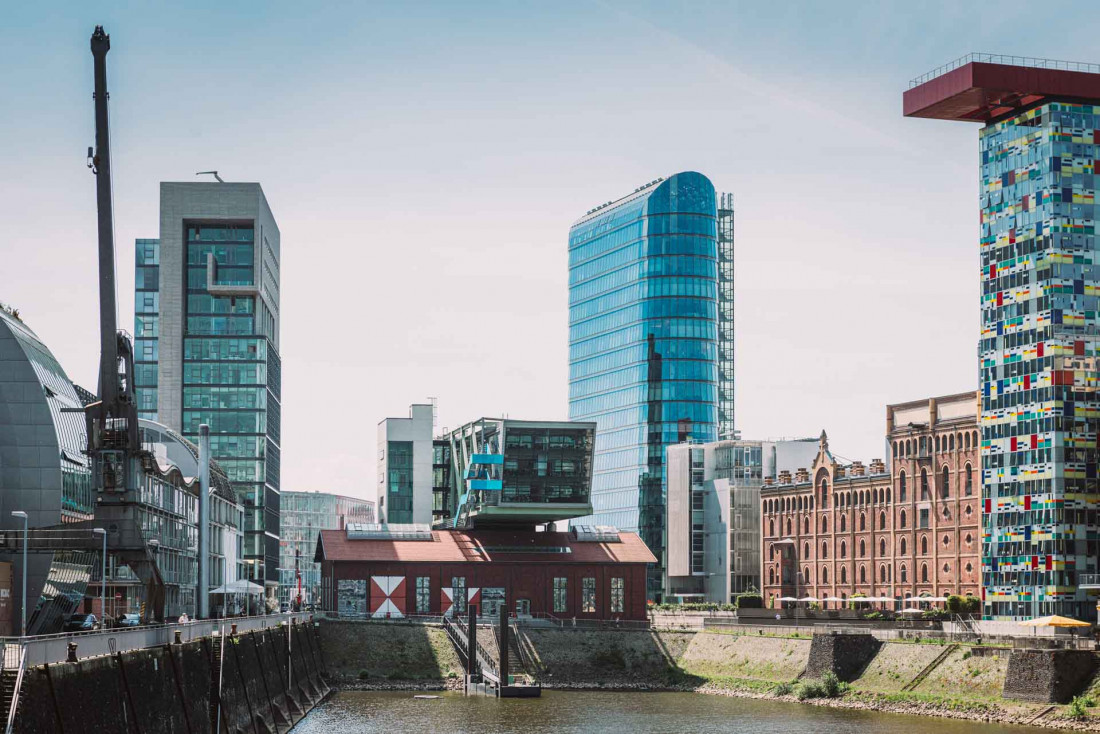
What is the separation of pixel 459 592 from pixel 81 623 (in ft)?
267

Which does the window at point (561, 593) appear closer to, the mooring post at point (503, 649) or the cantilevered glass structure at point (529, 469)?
the cantilevered glass structure at point (529, 469)

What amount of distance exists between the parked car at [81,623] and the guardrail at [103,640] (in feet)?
13.1

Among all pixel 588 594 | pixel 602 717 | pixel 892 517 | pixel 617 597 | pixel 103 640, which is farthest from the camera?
pixel 892 517

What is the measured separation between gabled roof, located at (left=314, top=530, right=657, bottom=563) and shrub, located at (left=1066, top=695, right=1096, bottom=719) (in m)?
73.0

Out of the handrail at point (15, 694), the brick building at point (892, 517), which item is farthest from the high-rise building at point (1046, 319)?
the handrail at point (15, 694)

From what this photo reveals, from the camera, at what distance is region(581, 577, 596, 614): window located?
153m

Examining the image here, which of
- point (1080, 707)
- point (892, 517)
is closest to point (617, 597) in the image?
point (892, 517)

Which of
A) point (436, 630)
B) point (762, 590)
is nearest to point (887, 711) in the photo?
point (436, 630)

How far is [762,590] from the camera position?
185875 millimetres

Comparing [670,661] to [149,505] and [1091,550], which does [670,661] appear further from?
[149,505]

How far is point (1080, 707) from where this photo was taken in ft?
272

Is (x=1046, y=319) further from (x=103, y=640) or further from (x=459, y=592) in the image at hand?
(x=103, y=640)

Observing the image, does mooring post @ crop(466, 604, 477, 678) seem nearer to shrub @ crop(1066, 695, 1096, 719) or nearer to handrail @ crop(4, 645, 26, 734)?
shrub @ crop(1066, 695, 1096, 719)

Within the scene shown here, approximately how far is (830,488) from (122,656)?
429ft
